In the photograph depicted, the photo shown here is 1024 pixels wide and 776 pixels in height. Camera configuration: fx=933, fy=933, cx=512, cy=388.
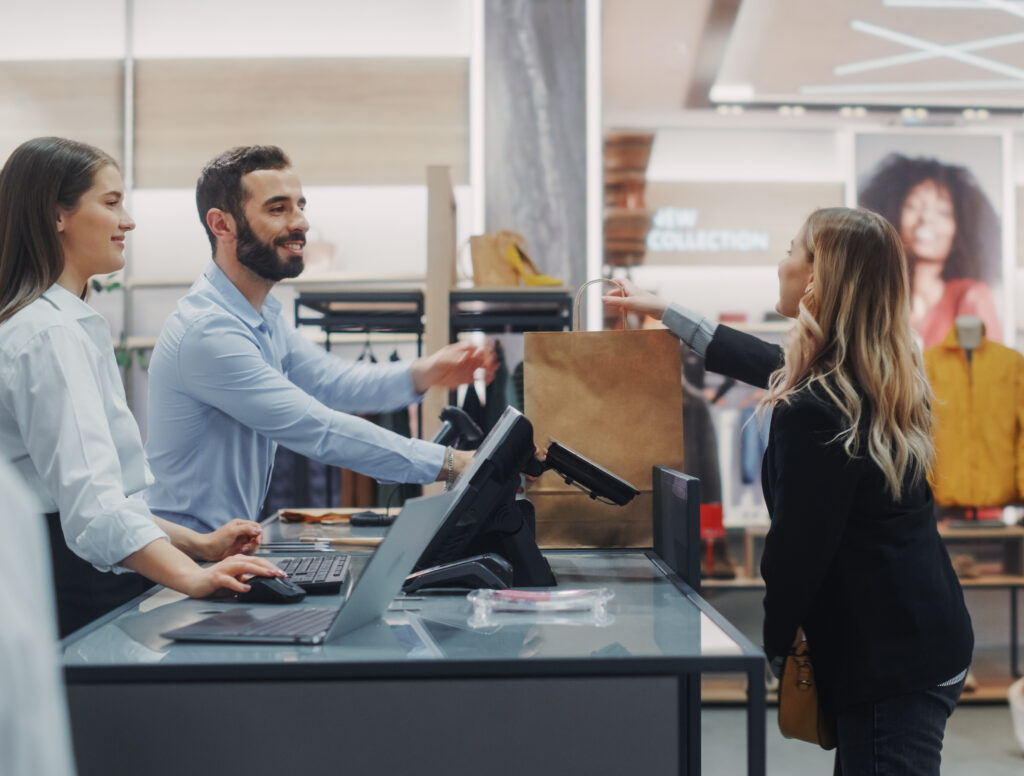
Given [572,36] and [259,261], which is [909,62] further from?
[259,261]

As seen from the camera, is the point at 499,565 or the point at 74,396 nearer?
the point at 74,396

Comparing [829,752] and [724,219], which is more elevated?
[724,219]

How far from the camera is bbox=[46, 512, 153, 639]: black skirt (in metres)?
1.47

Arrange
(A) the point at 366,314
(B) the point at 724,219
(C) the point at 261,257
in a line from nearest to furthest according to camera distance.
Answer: (C) the point at 261,257 → (A) the point at 366,314 → (B) the point at 724,219

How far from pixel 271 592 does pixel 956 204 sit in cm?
410

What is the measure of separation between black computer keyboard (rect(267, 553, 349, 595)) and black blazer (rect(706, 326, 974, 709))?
2.32ft

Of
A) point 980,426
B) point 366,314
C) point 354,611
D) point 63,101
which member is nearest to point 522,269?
point 366,314

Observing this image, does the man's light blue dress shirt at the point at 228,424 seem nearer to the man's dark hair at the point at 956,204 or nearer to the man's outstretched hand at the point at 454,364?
the man's outstretched hand at the point at 454,364

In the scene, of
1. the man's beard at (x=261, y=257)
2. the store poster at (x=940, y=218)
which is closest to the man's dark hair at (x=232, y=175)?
the man's beard at (x=261, y=257)

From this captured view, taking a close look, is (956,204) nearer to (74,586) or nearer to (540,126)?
(540,126)

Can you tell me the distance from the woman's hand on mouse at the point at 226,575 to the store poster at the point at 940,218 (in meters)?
3.84

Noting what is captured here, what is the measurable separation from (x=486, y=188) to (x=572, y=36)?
0.80 m

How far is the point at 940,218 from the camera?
4445 millimetres

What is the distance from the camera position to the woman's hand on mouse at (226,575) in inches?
53.7
